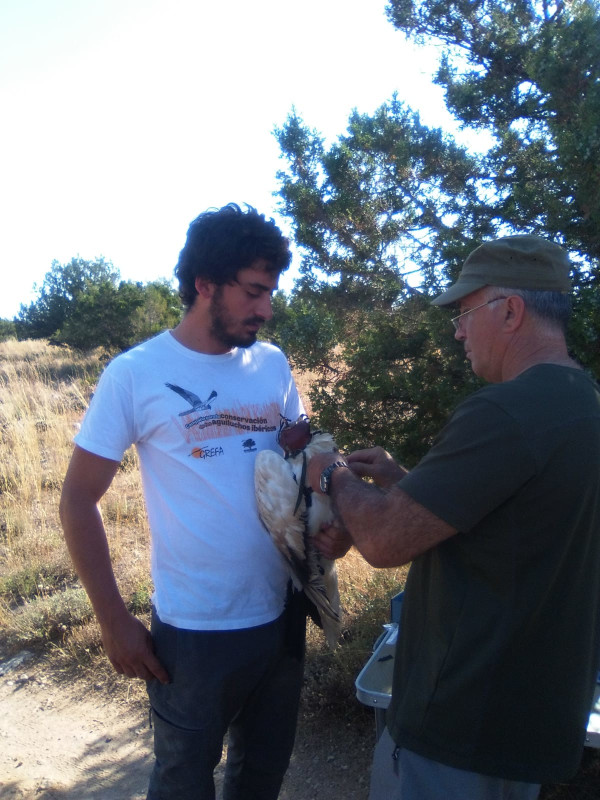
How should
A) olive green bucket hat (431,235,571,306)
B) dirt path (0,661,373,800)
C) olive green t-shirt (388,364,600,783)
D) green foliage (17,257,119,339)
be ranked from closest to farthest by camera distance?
olive green t-shirt (388,364,600,783)
olive green bucket hat (431,235,571,306)
dirt path (0,661,373,800)
green foliage (17,257,119,339)

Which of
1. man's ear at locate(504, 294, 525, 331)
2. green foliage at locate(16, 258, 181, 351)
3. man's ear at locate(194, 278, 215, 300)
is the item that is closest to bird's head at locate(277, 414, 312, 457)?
man's ear at locate(194, 278, 215, 300)

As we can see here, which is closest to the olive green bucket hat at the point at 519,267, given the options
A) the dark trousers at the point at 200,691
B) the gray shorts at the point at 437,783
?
the gray shorts at the point at 437,783

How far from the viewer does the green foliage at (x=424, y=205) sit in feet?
13.1

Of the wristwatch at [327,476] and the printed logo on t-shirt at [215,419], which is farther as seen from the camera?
the printed logo on t-shirt at [215,419]

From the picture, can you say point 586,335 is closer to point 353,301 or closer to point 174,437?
point 353,301

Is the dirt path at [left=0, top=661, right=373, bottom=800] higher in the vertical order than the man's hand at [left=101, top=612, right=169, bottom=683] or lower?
lower

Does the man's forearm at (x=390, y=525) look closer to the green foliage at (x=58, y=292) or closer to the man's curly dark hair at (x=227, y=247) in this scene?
the man's curly dark hair at (x=227, y=247)

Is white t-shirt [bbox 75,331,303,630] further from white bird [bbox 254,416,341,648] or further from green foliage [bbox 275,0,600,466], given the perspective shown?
green foliage [bbox 275,0,600,466]

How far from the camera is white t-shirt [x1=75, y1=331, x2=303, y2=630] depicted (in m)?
2.23

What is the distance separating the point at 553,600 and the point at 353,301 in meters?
3.53

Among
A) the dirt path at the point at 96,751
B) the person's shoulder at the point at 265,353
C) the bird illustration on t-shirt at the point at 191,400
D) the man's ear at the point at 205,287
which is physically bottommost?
the dirt path at the point at 96,751

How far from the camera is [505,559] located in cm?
161

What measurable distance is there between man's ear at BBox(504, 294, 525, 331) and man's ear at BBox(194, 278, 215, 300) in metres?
1.08

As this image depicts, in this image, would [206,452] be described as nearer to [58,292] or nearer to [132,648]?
[132,648]
